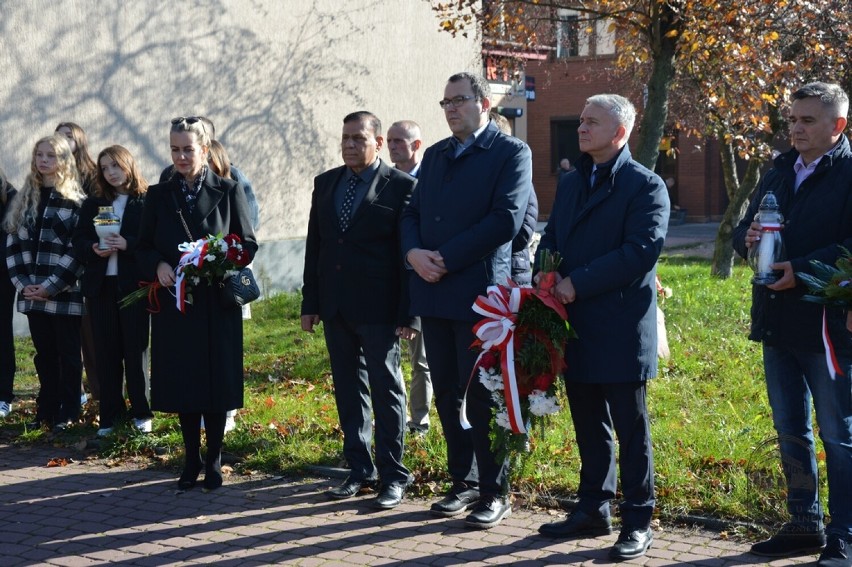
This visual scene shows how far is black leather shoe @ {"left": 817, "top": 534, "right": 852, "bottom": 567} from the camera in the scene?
16.6ft

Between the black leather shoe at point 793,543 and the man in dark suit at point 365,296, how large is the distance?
2136mm

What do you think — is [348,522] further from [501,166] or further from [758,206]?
[758,206]

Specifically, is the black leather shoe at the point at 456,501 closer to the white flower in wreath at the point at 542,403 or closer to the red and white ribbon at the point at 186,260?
the white flower in wreath at the point at 542,403

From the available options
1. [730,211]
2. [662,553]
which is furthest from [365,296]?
[730,211]

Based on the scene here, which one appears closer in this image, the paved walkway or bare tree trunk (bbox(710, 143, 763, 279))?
the paved walkway

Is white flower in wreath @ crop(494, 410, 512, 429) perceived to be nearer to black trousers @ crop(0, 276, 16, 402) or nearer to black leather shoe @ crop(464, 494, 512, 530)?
black leather shoe @ crop(464, 494, 512, 530)

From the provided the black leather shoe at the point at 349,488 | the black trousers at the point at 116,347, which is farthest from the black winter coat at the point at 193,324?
the black trousers at the point at 116,347

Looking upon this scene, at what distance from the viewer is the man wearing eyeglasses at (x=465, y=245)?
19.4ft

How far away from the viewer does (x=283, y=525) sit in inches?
243

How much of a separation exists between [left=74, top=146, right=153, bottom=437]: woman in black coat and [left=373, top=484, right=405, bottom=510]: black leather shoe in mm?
2383

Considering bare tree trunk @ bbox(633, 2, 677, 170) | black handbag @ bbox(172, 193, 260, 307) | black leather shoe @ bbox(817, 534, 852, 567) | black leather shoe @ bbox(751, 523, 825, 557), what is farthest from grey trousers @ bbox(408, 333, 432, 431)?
bare tree trunk @ bbox(633, 2, 677, 170)

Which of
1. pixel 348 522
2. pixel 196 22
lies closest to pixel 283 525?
pixel 348 522

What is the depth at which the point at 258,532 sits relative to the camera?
19.8ft

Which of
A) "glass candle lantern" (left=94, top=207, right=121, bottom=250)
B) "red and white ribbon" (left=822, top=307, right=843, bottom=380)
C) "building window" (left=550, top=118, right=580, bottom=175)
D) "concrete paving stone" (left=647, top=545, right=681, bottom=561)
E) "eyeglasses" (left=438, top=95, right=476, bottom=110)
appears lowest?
"concrete paving stone" (left=647, top=545, right=681, bottom=561)
